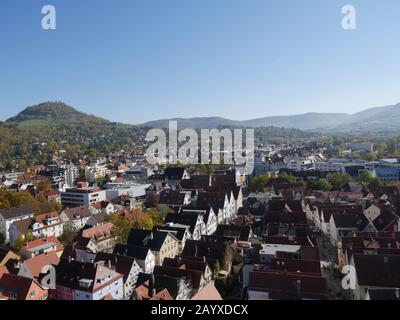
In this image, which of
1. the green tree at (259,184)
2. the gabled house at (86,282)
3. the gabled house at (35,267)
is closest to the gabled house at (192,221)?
the gabled house at (86,282)

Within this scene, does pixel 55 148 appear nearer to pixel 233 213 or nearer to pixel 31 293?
pixel 233 213

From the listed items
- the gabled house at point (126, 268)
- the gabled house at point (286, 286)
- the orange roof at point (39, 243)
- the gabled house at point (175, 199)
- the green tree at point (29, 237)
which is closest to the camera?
the gabled house at point (286, 286)

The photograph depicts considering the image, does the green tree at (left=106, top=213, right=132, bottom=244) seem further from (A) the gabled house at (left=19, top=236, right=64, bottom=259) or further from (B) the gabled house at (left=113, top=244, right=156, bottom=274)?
(B) the gabled house at (left=113, top=244, right=156, bottom=274)

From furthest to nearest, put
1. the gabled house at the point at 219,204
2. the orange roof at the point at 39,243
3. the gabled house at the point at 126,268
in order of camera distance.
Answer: the gabled house at the point at 219,204 < the orange roof at the point at 39,243 < the gabled house at the point at 126,268

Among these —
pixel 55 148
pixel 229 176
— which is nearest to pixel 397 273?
pixel 229 176

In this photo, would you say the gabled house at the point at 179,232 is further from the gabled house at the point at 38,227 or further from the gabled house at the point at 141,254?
the gabled house at the point at 38,227

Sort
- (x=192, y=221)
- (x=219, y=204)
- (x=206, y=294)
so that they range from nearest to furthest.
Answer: (x=206, y=294) < (x=192, y=221) < (x=219, y=204)

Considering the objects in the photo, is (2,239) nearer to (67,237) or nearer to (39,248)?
(67,237)

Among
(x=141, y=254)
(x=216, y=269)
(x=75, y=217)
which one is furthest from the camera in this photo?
(x=75, y=217)

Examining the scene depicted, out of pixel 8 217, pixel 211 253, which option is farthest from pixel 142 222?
pixel 8 217
